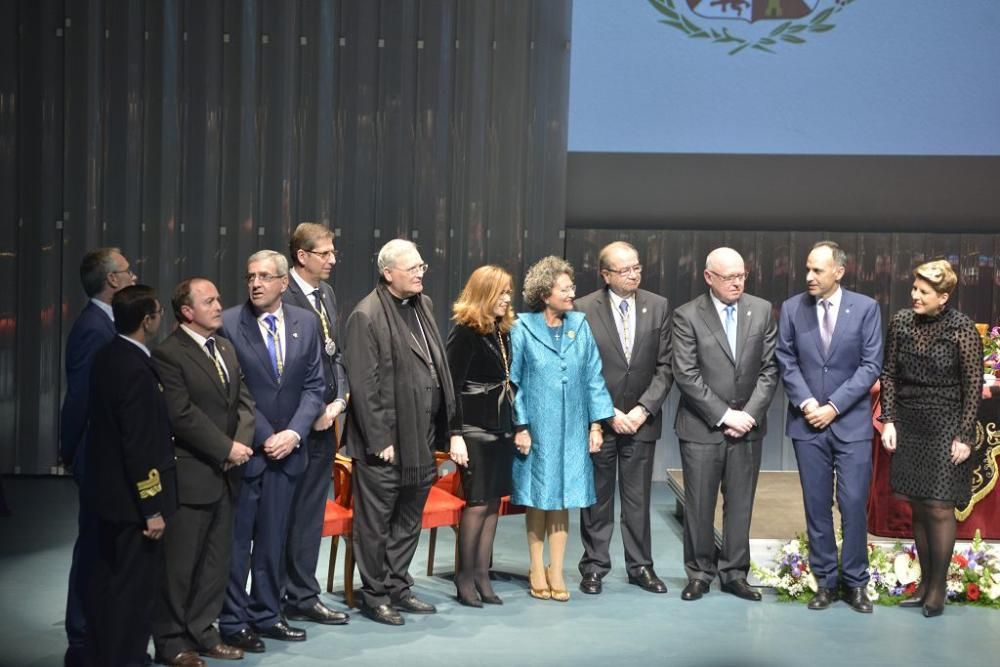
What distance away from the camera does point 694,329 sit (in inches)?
221

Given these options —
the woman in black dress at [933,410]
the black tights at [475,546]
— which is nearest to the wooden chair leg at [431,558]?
the black tights at [475,546]

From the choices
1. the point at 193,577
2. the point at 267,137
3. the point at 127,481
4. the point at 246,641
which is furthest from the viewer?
the point at 267,137

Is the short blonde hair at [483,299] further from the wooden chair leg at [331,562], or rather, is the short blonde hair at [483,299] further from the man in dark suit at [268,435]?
the wooden chair leg at [331,562]

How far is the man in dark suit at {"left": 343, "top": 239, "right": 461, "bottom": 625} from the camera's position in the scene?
5070 mm

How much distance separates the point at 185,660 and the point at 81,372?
1.08 meters

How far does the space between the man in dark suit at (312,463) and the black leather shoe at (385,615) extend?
0.12 metres

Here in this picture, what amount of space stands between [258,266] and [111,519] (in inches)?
45.8

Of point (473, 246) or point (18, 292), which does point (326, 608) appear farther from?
point (18, 292)

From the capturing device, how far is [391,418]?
511 cm

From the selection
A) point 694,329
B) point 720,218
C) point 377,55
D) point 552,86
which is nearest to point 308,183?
point 377,55

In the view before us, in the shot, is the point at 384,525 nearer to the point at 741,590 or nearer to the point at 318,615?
the point at 318,615

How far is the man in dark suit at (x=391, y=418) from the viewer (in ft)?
16.6

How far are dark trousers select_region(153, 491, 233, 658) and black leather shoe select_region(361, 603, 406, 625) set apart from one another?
731 mm

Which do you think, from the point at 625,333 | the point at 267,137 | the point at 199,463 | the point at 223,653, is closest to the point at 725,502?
the point at 625,333
